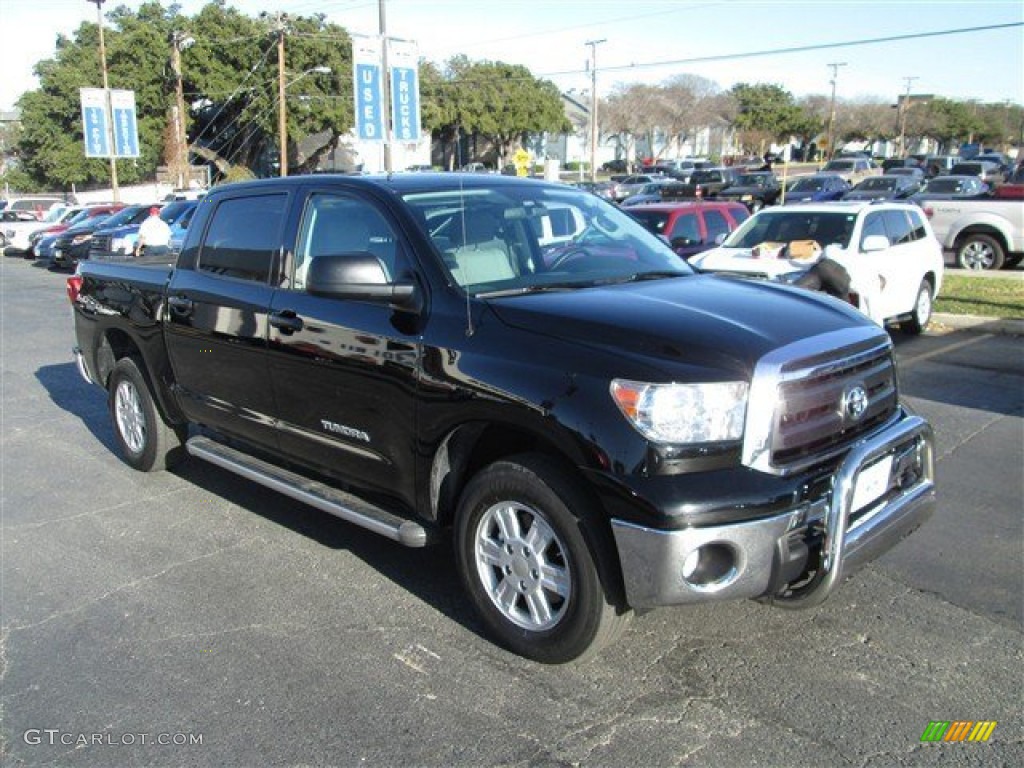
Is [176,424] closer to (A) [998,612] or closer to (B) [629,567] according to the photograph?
(B) [629,567]

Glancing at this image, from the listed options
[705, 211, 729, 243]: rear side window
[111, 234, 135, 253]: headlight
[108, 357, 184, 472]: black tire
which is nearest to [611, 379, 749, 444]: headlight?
[108, 357, 184, 472]: black tire

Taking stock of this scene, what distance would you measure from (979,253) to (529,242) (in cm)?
1522

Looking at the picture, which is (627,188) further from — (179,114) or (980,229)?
(980,229)

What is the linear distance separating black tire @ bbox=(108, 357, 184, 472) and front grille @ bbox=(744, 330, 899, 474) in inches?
167

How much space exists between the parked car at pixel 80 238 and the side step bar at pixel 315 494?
772 inches

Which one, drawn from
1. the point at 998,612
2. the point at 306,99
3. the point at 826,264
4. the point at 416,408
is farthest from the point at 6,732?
the point at 306,99

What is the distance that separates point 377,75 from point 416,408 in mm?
19248

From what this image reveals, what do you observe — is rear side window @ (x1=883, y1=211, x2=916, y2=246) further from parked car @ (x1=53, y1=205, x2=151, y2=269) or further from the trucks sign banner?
the trucks sign banner

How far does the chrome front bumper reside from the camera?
117 inches

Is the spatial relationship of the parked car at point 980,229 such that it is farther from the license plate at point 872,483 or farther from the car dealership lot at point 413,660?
the license plate at point 872,483

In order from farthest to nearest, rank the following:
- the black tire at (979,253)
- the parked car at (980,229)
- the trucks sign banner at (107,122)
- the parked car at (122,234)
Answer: the trucks sign banner at (107,122), the parked car at (122,234), the black tire at (979,253), the parked car at (980,229)

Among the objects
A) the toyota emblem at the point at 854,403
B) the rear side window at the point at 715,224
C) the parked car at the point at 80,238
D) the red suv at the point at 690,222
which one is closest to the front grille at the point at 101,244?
the parked car at the point at 80,238

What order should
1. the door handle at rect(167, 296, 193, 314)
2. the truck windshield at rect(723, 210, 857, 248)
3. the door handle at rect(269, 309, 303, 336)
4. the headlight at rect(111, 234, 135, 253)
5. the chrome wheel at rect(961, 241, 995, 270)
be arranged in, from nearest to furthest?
the door handle at rect(269, 309, 303, 336), the door handle at rect(167, 296, 193, 314), the truck windshield at rect(723, 210, 857, 248), the chrome wheel at rect(961, 241, 995, 270), the headlight at rect(111, 234, 135, 253)

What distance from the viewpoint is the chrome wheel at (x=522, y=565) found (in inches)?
134
